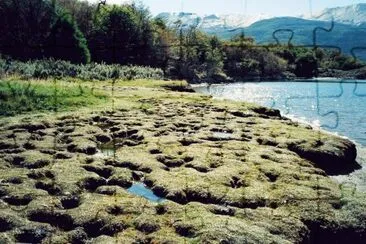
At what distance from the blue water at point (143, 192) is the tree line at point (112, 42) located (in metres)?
37.4

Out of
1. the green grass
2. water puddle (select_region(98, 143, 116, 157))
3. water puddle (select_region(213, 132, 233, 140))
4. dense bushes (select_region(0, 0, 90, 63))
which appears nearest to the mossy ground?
water puddle (select_region(213, 132, 233, 140))

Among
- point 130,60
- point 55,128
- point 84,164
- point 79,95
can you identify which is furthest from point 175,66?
point 84,164

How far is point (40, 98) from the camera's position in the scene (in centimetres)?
3138

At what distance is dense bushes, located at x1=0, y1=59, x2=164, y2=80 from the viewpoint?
43219mm

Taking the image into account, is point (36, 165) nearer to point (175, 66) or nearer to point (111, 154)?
point (111, 154)

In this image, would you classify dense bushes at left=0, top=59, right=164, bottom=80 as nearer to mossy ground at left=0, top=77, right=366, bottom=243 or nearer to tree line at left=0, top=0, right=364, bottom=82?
tree line at left=0, top=0, right=364, bottom=82

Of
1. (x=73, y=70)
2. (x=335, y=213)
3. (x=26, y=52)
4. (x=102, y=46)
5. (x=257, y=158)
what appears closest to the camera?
(x=335, y=213)

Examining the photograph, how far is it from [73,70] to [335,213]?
44411 mm

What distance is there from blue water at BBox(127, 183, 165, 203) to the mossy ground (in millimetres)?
275

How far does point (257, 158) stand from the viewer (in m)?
20.8

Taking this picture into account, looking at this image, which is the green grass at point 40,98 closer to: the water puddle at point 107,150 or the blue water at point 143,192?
the water puddle at point 107,150

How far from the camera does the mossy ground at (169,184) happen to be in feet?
43.3

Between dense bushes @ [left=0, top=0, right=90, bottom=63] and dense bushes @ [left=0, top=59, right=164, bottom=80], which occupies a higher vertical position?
dense bushes @ [left=0, top=0, right=90, bottom=63]

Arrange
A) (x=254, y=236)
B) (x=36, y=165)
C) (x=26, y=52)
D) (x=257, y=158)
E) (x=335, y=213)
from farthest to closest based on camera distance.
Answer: (x=26, y=52)
(x=257, y=158)
(x=36, y=165)
(x=335, y=213)
(x=254, y=236)
